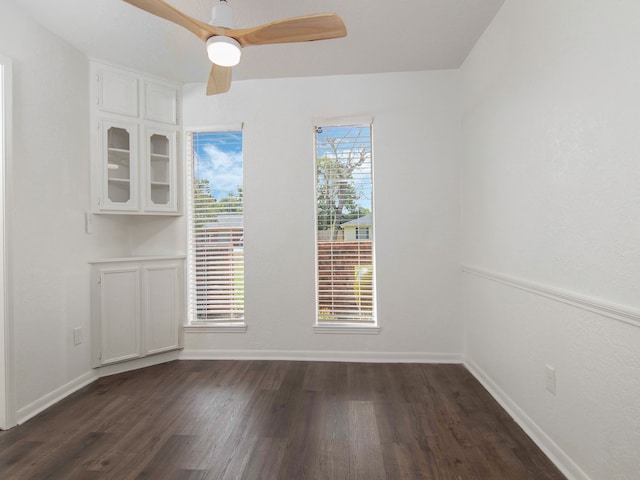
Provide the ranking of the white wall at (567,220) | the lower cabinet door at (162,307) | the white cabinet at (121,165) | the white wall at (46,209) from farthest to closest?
the lower cabinet door at (162,307)
the white cabinet at (121,165)
the white wall at (46,209)
the white wall at (567,220)

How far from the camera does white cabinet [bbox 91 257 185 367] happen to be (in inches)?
108

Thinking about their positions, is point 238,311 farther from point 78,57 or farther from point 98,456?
point 78,57

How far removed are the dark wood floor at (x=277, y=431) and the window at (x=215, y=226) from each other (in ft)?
2.27

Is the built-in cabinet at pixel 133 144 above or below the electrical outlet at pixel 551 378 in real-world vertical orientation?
above

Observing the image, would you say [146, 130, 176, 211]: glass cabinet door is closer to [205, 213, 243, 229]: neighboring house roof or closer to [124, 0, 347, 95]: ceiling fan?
[205, 213, 243, 229]: neighboring house roof

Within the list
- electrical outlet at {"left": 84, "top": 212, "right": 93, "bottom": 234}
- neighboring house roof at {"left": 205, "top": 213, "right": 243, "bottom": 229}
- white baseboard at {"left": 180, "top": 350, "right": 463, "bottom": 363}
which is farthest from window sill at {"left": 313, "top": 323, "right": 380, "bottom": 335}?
electrical outlet at {"left": 84, "top": 212, "right": 93, "bottom": 234}

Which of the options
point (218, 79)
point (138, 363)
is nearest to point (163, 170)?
point (218, 79)

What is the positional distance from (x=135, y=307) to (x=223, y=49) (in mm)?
2320

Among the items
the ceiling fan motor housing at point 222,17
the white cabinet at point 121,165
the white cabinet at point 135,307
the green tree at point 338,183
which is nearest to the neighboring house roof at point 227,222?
the white cabinet at point 135,307

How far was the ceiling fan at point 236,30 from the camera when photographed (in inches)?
58.8

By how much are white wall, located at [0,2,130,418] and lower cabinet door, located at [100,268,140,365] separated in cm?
13

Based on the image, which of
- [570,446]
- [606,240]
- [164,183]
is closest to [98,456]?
[164,183]

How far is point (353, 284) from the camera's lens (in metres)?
3.16

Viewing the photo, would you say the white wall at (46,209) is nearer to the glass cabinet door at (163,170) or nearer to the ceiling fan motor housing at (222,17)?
the glass cabinet door at (163,170)
